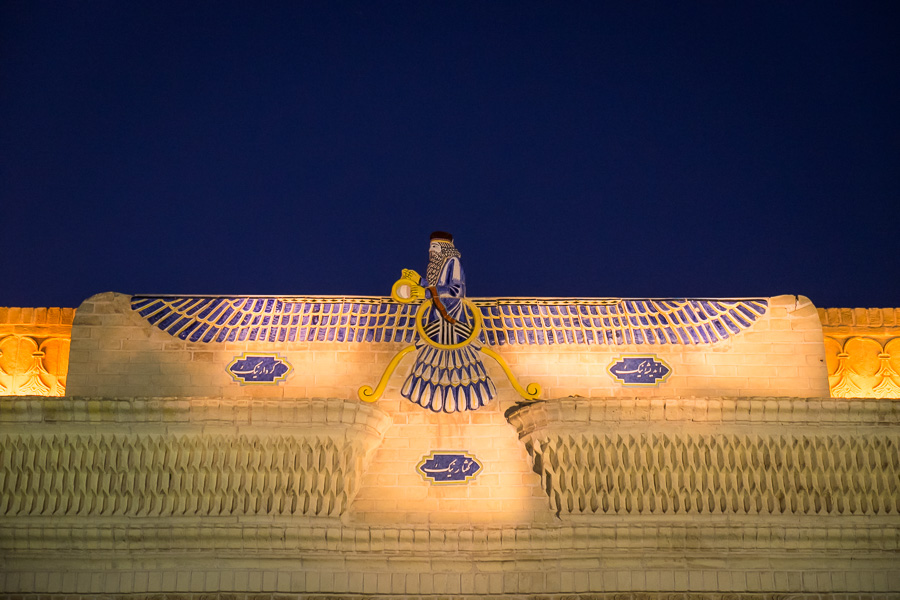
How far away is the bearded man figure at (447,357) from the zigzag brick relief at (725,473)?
0.71 m

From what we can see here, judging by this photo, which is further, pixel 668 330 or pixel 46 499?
pixel 668 330

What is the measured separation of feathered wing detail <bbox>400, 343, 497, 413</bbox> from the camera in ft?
25.4

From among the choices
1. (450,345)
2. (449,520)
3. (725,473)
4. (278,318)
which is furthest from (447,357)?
(725,473)

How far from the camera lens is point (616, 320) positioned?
315 inches

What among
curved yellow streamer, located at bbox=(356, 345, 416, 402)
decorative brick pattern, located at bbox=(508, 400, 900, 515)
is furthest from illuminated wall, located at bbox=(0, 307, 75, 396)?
decorative brick pattern, located at bbox=(508, 400, 900, 515)

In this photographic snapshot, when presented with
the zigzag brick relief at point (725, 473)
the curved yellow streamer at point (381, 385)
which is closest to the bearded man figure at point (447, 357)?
the curved yellow streamer at point (381, 385)

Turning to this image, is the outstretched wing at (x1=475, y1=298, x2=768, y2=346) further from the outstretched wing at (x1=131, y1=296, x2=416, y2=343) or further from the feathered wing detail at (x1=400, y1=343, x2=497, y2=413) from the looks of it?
the outstretched wing at (x1=131, y1=296, x2=416, y2=343)

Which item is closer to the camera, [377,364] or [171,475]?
[171,475]

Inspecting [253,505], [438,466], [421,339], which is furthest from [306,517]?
[421,339]

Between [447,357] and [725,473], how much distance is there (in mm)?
2169

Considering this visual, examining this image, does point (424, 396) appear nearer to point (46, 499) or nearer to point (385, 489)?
point (385, 489)

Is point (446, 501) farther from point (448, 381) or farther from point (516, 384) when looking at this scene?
point (516, 384)

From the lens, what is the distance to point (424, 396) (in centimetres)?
773

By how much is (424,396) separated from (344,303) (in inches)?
39.0
